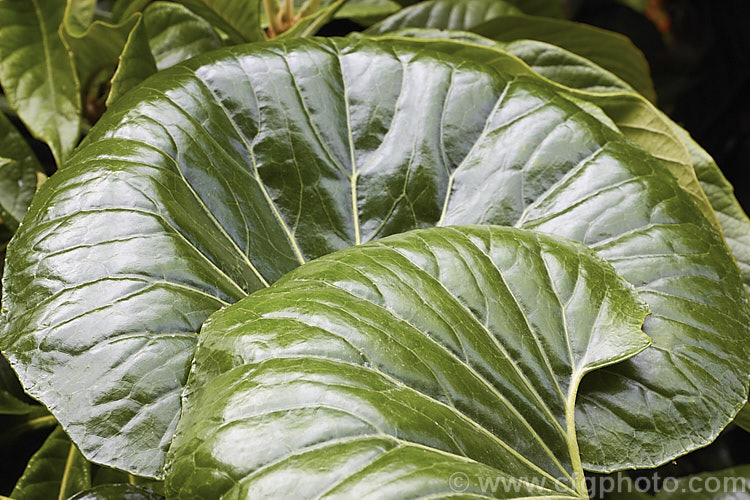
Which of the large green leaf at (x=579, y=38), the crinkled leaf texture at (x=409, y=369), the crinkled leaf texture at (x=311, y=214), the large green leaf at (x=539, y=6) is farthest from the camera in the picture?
the large green leaf at (x=539, y=6)

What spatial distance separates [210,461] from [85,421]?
0.56 ft

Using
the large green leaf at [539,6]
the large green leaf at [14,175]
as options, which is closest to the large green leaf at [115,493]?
the large green leaf at [14,175]

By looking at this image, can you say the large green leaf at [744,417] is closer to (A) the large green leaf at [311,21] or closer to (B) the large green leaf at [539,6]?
(A) the large green leaf at [311,21]

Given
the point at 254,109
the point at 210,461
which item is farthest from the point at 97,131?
the point at 210,461

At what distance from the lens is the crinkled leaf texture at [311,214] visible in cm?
58

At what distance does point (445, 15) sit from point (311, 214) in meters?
0.68

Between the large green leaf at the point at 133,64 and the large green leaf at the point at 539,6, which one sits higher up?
the large green leaf at the point at 133,64

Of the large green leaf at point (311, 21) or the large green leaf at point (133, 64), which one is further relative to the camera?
the large green leaf at point (311, 21)

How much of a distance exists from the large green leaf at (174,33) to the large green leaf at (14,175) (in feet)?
0.79

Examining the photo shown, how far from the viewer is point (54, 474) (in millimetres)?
847

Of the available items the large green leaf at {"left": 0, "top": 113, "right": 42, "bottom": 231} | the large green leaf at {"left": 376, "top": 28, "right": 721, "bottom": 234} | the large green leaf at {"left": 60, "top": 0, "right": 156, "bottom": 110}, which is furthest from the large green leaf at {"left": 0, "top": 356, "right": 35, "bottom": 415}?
the large green leaf at {"left": 376, "top": 28, "right": 721, "bottom": 234}

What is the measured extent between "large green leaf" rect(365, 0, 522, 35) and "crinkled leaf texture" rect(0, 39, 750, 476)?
13.1 inches

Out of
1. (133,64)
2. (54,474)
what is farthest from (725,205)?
(54,474)

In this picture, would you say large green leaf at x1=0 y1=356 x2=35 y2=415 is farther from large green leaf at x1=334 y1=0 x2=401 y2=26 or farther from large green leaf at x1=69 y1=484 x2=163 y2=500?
large green leaf at x1=334 y1=0 x2=401 y2=26
